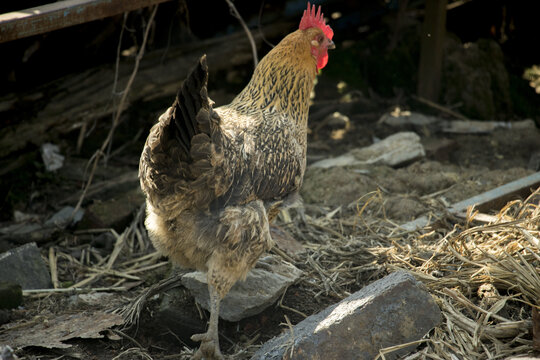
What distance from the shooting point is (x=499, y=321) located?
2.84 m

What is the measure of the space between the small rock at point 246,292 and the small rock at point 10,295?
1.05 meters

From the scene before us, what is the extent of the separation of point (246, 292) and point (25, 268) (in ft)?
5.08

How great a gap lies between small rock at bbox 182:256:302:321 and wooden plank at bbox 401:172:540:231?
3.90 ft

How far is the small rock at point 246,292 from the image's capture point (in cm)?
319

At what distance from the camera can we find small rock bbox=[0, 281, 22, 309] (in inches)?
133

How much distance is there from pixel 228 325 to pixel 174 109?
1.42m

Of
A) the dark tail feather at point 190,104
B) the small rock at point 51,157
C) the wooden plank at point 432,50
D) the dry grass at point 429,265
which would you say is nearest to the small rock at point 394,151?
the dry grass at point 429,265

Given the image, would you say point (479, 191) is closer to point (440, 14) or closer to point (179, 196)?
point (440, 14)

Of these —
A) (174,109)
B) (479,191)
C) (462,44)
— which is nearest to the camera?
(174,109)

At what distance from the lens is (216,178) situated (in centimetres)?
277

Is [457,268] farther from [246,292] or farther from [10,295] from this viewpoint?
[10,295]

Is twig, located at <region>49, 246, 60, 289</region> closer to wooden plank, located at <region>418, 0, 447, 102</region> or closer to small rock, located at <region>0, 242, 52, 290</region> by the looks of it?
small rock, located at <region>0, 242, 52, 290</region>

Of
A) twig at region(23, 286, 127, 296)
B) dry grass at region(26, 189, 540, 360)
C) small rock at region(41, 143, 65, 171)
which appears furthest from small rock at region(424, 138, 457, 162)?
small rock at region(41, 143, 65, 171)

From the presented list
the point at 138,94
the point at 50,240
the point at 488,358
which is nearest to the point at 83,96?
the point at 138,94
